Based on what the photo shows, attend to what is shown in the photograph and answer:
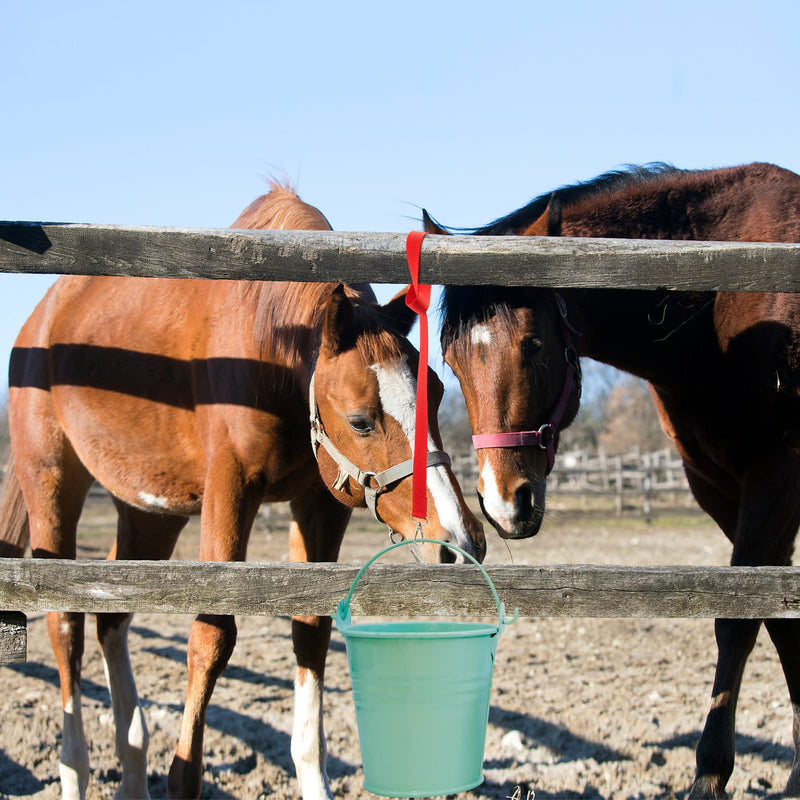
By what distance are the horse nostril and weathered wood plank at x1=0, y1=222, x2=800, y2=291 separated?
0.83 meters

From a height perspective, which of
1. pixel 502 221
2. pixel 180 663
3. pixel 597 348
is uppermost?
pixel 502 221

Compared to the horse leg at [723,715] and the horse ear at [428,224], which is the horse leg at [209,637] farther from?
the horse leg at [723,715]

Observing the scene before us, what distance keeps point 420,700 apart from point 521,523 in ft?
3.02

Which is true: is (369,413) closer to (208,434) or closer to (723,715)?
(208,434)

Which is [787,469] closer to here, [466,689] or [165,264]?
[466,689]

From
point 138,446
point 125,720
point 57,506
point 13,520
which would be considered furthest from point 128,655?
point 138,446

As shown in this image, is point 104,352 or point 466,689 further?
point 104,352

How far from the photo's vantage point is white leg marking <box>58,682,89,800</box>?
3631 millimetres

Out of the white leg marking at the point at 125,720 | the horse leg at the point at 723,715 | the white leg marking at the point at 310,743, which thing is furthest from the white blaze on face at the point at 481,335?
the white leg marking at the point at 125,720

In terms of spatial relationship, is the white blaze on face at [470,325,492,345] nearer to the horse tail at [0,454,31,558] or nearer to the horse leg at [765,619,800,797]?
the horse leg at [765,619,800,797]

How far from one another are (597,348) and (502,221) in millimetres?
650

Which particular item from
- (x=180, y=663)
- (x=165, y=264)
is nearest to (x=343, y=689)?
(x=180, y=663)

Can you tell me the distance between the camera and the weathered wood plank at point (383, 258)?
82.0 inches

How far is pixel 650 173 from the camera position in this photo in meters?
3.66
